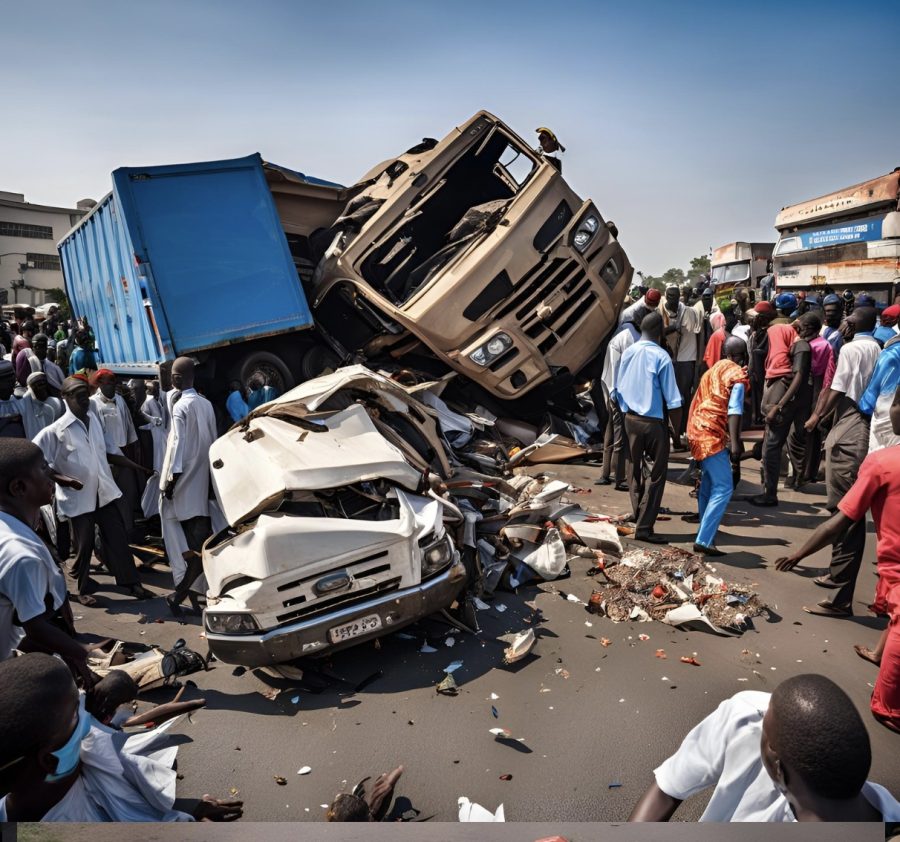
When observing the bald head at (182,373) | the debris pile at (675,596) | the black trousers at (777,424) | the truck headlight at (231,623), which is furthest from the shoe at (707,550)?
the bald head at (182,373)

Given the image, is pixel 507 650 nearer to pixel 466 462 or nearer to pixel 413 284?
pixel 466 462

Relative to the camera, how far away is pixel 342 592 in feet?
12.4

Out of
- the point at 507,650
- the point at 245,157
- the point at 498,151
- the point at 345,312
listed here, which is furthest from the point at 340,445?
the point at 498,151

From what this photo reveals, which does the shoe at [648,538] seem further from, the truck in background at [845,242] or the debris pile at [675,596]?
the truck in background at [845,242]

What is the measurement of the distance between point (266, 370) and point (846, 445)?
6124mm

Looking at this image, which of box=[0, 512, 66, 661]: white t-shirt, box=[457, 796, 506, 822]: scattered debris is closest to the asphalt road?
box=[457, 796, 506, 822]: scattered debris

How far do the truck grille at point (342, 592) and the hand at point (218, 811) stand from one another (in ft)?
3.29

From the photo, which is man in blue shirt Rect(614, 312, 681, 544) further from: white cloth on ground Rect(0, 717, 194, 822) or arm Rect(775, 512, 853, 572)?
white cloth on ground Rect(0, 717, 194, 822)

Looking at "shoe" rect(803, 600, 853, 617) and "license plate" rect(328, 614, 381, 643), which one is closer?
"license plate" rect(328, 614, 381, 643)

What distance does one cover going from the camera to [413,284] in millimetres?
8398

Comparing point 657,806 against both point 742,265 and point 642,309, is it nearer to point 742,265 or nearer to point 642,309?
point 642,309

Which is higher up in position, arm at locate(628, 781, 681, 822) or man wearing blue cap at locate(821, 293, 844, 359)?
man wearing blue cap at locate(821, 293, 844, 359)

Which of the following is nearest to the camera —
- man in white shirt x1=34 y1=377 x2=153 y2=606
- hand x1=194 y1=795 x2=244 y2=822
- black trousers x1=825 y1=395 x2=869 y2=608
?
hand x1=194 y1=795 x2=244 y2=822

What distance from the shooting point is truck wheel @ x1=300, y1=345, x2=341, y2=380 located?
8.75 meters
